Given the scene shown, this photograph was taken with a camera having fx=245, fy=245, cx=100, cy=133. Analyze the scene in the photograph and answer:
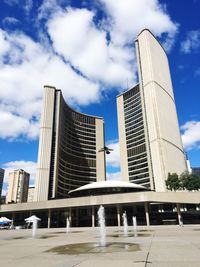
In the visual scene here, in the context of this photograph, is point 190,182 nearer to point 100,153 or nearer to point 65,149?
point 65,149

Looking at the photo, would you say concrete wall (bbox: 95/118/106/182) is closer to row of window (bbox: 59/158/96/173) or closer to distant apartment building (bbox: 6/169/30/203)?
row of window (bbox: 59/158/96/173)

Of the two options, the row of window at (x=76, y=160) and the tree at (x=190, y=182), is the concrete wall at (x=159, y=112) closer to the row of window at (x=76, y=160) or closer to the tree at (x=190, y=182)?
the tree at (x=190, y=182)

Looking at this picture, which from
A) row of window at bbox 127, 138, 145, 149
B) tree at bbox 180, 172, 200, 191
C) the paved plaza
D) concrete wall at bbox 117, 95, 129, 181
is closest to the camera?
the paved plaza

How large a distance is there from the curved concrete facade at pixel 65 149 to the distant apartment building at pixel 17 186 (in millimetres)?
66850

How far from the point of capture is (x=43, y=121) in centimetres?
11612

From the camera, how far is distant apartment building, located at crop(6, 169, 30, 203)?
623 feet

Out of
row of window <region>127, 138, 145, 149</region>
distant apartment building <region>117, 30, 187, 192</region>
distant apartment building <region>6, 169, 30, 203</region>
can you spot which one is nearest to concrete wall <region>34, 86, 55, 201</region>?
distant apartment building <region>117, 30, 187, 192</region>

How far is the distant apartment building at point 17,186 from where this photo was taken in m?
190

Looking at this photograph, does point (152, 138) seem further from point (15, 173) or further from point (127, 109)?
point (15, 173)

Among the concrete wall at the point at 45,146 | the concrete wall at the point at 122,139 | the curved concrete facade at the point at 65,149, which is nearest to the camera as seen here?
the concrete wall at the point at 45,146

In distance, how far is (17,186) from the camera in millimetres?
190000

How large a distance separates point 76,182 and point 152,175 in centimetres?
4754

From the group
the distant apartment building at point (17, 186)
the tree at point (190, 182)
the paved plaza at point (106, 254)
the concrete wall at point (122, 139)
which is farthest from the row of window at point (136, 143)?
the paved plaza at point (106, 254)

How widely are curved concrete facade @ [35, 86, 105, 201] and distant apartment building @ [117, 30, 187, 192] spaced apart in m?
18.2
